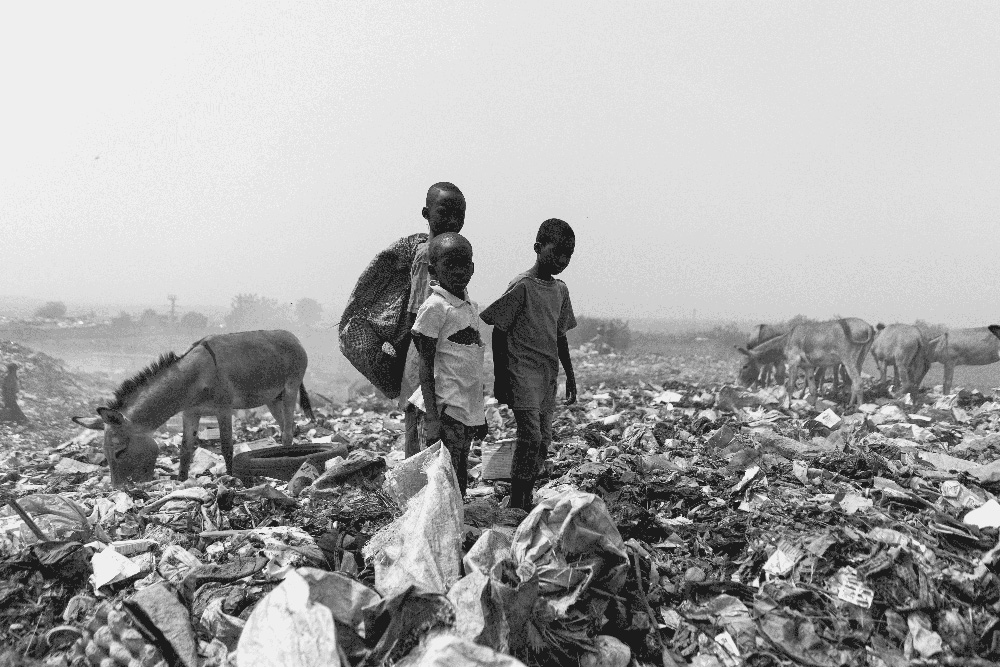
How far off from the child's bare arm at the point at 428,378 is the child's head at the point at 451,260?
34 cm

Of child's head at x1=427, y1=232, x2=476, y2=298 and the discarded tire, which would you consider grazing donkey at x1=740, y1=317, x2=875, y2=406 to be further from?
child's head at x1=427, y1=232, x2=476, y2=298

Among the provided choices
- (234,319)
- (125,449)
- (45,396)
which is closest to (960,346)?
(125,449)

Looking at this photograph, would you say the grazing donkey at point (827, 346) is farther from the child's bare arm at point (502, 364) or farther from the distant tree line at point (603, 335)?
the child's bare arm at point (502, 364)

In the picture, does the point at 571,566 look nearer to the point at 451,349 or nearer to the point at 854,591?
the point at 451,349

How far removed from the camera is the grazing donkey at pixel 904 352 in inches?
482

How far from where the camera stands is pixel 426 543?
262cm

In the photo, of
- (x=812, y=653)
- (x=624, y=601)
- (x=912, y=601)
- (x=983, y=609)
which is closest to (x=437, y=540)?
(x=624, y=601)

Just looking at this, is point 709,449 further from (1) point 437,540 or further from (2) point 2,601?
(2) point 2,601

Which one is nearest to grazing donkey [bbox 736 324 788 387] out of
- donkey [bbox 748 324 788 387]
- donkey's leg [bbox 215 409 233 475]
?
donkey [bbox 748 324 788 387]

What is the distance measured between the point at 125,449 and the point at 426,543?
420cm

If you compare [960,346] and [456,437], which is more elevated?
[456,437]

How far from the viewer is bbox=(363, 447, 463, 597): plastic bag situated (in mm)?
2527

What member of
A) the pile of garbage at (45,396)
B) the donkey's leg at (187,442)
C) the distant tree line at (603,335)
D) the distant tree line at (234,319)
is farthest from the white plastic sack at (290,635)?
the distant tree line at (234,319)

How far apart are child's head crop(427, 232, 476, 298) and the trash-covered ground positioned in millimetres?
932
